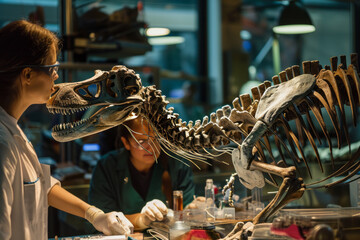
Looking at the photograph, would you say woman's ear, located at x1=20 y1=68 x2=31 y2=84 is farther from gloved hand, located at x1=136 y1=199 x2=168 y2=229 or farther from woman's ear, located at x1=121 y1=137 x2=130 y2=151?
woman's ear, located at x1=121 y1=137 x2=130 y2=151

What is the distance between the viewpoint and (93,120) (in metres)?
2.08

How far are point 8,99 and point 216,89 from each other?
575 centimetres

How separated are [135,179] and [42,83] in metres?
1.33

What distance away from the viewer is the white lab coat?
1.73 metres

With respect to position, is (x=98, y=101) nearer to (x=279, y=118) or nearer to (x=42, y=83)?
(x=42, y=83)

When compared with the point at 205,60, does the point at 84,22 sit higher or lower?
higher

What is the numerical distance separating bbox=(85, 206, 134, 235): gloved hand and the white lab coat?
0.93 ft

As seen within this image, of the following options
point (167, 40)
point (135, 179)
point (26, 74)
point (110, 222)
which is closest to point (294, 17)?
point (135, 179)

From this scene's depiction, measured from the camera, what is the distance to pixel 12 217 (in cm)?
185

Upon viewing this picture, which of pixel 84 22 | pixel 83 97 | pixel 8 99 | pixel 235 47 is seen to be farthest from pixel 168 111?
pixel 235 47

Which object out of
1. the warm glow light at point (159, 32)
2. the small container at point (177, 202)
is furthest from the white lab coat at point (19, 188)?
the warm glow light at point (159, 32)

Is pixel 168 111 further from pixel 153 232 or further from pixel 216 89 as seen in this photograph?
pixel 216 89

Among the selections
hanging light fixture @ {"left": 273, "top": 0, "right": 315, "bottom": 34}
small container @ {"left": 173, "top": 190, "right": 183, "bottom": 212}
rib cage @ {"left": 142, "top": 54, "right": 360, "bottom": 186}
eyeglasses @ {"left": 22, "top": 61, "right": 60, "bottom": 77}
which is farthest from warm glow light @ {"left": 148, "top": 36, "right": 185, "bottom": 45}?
eyeglasses @ {"left": 22, "top": 61, "right": 60, "bottom": 77}

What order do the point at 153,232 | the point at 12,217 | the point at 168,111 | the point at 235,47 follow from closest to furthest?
the point at 12,217
the point at 168,111
the point at 153,232
the point at 235,47
